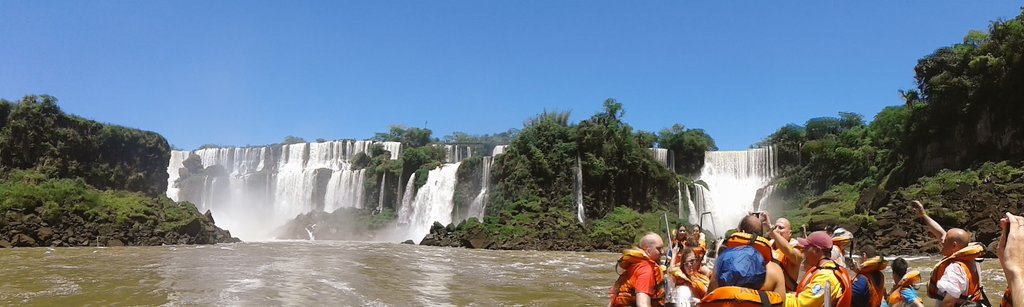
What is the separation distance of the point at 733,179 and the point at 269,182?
34277mm

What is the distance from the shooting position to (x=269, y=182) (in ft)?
172

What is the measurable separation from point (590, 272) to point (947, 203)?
14236 mm

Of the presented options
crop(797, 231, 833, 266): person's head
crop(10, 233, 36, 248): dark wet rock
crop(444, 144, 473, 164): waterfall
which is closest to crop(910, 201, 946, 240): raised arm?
crop(797, 231, 833, 266): person's head

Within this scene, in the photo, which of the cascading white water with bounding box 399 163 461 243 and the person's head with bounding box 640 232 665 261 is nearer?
the person's head with bounding box 640 232 665 261

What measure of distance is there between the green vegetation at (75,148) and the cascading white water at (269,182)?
347 inches

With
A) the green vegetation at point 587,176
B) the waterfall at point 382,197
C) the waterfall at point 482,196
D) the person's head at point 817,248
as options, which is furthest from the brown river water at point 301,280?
the waterfall at point 382,197

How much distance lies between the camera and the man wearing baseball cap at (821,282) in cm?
382

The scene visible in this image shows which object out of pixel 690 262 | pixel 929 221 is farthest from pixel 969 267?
pixel 690 262

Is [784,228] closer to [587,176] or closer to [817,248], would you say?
[817,248]

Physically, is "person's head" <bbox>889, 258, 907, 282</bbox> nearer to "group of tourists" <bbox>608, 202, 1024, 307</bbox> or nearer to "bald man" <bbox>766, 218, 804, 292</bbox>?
"group of tourists" <bbox>608, 202, 1024, 307</bbox>

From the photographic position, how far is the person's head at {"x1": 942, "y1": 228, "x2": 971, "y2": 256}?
4.38 metres

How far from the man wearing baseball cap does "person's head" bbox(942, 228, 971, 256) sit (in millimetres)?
1046

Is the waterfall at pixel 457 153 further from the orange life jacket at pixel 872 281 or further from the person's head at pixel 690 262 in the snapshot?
the orange life jacket at pixel 872 281

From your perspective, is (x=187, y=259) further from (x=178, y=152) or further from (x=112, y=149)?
(x=178, y=152)
